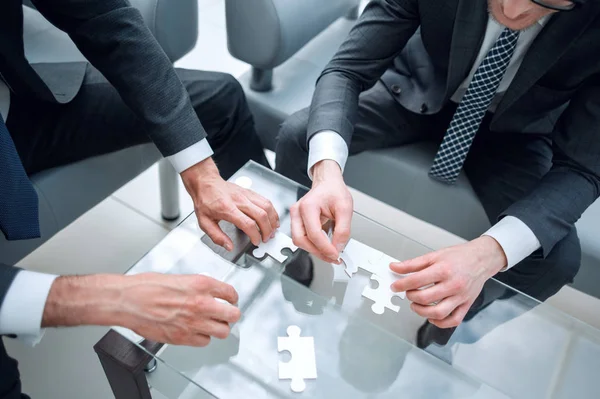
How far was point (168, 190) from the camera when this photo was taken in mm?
1533

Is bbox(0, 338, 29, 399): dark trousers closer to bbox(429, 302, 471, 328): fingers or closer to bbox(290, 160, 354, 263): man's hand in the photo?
bbox(290, 160, 354, 263): man's hand

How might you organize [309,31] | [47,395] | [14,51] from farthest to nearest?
[309,31]
[47,395]
[14,51]

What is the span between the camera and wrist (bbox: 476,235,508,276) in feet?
3.22

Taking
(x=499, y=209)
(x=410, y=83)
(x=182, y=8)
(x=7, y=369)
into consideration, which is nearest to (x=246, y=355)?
(x=7, y=369)

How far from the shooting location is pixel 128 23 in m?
1.03

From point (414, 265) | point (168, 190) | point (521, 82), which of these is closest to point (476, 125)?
point (521, 82)

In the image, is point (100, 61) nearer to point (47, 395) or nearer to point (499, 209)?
point (47, 395)

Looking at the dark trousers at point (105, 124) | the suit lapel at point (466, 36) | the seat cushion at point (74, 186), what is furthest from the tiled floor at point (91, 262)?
the suit lapel at point (466, 36)

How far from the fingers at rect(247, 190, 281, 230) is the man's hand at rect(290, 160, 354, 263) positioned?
0.04m

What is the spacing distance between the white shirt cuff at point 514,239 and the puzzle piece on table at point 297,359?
16.4 inches

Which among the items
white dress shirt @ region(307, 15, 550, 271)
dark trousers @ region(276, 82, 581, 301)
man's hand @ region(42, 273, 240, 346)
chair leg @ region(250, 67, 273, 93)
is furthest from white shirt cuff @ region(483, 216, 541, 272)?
chair leg @ region(250, 67, 273, 93)

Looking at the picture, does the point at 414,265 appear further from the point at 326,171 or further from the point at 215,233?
the point at 215,233

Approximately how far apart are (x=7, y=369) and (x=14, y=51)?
60 centimetres

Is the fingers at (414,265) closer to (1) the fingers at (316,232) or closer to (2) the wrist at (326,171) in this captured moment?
(1) the fingers at (316,232)
